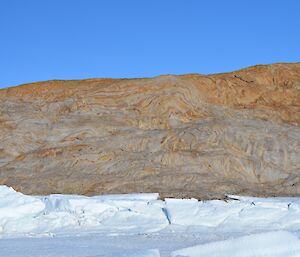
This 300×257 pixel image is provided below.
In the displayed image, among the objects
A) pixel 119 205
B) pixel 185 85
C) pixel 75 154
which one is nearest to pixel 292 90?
pixel 185 85

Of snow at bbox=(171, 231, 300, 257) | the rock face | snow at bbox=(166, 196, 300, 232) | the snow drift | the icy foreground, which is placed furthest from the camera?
the rock face

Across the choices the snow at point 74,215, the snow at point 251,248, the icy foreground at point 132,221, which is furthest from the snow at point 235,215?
the snow at point 251,248

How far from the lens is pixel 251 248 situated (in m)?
10.0

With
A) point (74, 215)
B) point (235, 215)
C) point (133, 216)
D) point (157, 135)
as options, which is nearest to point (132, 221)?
point (133, 216)

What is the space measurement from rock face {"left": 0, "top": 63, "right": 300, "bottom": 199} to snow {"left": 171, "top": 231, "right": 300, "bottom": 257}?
14.7 metres

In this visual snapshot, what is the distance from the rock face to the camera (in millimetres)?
28984

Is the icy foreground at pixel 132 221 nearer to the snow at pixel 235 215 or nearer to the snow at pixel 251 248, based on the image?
the snow at pixel 235 215

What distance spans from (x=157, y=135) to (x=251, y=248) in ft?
77.4

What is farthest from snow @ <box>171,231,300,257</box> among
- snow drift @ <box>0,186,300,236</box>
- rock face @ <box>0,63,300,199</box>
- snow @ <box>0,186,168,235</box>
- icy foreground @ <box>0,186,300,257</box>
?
rock face @ <box>0,63,300,199</box>

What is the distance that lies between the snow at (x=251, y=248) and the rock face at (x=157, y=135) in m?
14.7

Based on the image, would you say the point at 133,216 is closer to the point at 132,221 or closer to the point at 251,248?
the point at 132,221

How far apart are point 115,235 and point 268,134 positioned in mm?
20787

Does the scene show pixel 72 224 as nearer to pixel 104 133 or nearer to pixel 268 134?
pixel 104 133

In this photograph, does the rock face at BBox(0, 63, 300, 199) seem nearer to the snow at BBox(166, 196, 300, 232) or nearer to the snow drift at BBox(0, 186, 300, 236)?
the snow at BBox(166, 196, 300, 232)
